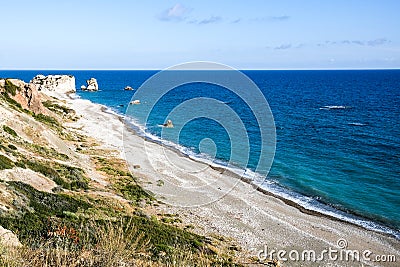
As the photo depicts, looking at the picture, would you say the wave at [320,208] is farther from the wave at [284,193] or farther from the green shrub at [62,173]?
the green shrub at [62,173]

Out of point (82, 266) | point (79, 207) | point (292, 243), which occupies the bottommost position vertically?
point (292, 243)

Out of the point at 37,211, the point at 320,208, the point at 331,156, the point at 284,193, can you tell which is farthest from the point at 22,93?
the point at 331,156

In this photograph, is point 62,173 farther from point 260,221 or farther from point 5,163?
point 260,221

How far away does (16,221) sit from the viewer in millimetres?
16219

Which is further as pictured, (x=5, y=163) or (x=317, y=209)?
(x=317, y=209)

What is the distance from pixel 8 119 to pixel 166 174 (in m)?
16.4

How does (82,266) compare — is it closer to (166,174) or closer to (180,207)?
(180,207)

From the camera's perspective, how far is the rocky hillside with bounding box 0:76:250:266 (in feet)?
30.7

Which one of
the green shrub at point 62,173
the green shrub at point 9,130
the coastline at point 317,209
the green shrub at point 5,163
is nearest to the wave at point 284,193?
the coastline at point 317,209

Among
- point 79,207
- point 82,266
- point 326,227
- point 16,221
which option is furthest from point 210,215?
point 82,266

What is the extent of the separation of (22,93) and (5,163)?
104 feet

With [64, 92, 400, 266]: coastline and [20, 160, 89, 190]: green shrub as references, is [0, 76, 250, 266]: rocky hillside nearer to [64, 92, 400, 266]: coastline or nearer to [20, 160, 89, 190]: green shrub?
[20, 160, 89, 190]: green shrub

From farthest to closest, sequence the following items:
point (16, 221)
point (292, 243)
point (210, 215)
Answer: point (210, 215) → point (292, 243) → point (16, 221)

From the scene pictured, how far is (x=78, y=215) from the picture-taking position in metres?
Result: 19.3
